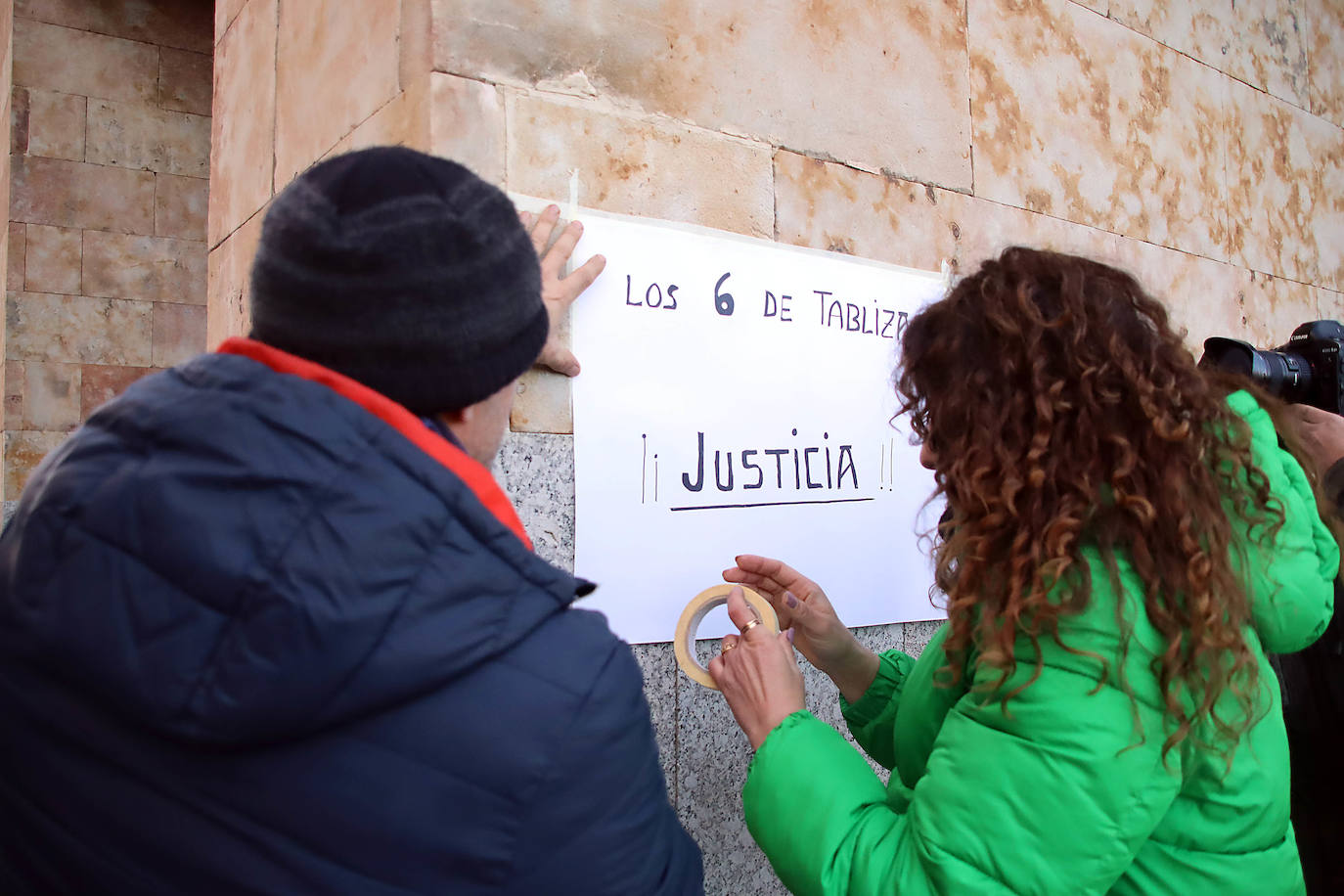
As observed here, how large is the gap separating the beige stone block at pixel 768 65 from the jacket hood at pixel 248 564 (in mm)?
1018

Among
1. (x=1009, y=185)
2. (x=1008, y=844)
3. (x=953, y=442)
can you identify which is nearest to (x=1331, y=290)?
(x=1009, y=185)

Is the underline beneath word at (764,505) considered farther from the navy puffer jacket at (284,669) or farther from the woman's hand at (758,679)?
the navy puffer jacket at (284,669)

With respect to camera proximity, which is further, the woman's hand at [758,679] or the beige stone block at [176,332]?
the beige stone block at [176,332]

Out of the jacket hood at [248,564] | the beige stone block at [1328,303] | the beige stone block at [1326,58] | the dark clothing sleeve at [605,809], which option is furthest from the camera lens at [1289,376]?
the beige stone block at [1326,58]

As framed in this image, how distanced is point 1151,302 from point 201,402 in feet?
3.48

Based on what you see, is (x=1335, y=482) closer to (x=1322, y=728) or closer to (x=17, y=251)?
(x=1322, y=728)

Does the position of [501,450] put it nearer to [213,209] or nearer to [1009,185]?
[213,209]

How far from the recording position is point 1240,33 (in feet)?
10.3

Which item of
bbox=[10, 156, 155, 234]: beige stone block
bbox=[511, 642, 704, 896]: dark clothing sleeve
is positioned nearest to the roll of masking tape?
bbox=[511, 642, 704, 896]: dark clothing sleeve

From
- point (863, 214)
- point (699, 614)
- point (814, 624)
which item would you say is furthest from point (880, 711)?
point (863, 214)

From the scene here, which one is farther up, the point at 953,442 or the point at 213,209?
the point at 213,209

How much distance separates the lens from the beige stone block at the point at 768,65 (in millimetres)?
1583

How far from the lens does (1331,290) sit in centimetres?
338

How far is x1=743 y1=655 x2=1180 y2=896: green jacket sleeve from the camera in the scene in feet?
3.08
